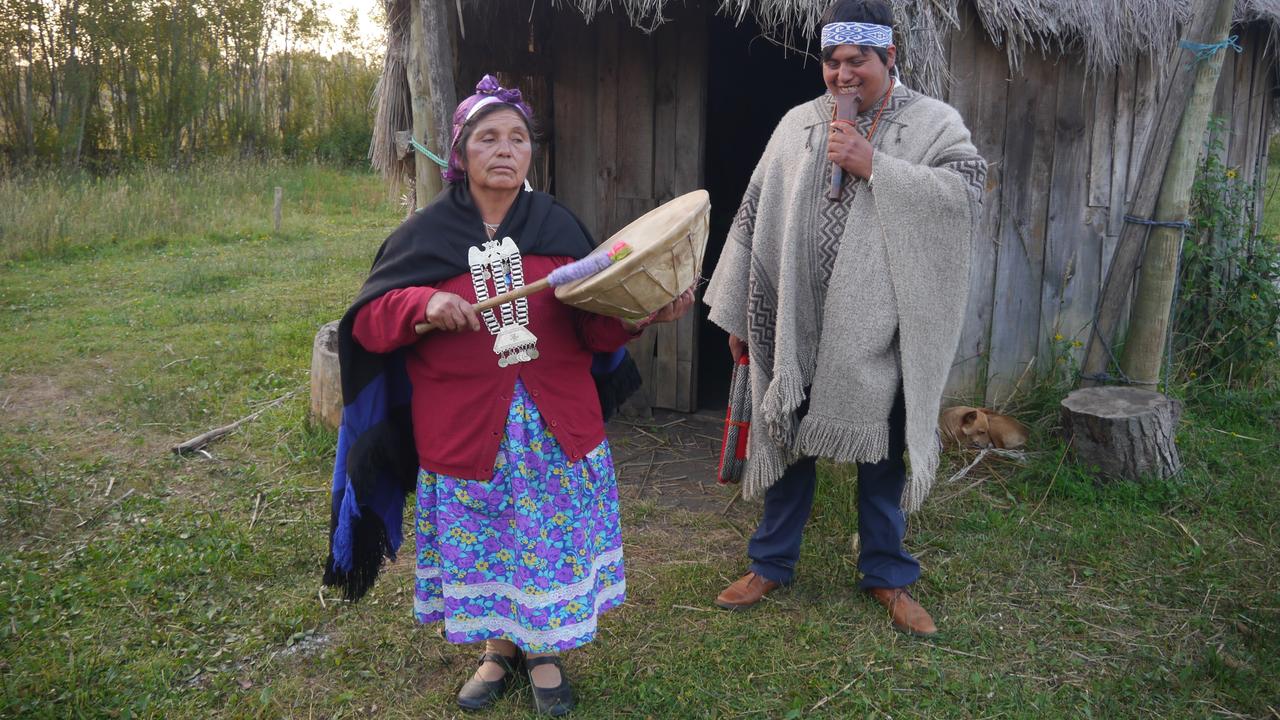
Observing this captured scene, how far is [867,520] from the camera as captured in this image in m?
3.27

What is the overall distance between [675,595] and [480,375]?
4.66ft

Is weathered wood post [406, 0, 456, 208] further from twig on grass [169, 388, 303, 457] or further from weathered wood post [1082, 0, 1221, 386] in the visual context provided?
weathered wood post [1082, 0, 1221, 386]

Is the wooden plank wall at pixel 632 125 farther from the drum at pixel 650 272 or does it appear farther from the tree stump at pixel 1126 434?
the drum at pixel 650 272

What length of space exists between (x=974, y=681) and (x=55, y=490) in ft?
13.3

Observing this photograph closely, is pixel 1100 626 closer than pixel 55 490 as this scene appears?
Yes

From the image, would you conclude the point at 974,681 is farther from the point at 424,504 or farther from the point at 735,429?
the point at 424,504

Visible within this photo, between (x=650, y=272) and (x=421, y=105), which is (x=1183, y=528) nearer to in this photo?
(x=650, y=272)

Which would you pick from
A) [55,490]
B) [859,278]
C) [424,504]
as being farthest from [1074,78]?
[55,490]

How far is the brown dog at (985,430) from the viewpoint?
4.78m

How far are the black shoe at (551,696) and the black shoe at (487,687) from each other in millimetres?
105

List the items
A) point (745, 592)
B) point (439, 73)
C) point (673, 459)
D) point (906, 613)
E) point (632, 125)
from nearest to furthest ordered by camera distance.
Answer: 1. point (906, 613)
2. point (745, 592)
3. point (439, 73)
4. point (673, 459)
5. point (632, 125)

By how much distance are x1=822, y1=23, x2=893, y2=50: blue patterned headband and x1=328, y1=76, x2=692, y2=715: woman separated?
0.96 m

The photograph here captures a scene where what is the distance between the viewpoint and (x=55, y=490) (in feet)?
14.4

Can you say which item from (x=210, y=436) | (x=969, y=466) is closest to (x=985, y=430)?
(x=969, y=466)
